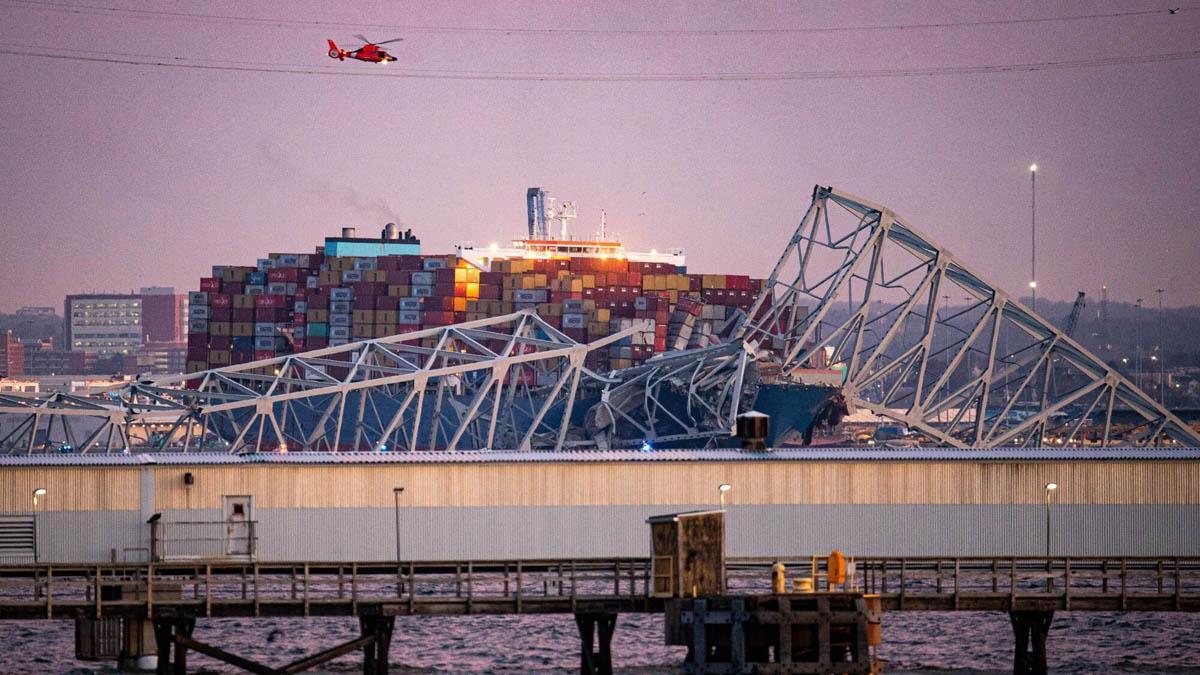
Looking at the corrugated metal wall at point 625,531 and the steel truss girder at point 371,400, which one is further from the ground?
the steel truss girder at point 371,400

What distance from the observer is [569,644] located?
59438 millimetres

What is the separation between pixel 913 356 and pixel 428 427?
1898 inches

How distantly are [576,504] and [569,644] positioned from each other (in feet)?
22.6

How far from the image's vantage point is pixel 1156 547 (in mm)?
55594

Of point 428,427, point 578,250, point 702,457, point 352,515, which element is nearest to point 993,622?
point 702,457

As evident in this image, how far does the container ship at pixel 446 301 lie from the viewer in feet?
500

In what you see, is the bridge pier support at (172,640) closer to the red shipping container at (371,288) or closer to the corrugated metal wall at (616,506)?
the corrugated metal wall at (616,506)

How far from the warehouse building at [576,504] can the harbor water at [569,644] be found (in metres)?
3.40

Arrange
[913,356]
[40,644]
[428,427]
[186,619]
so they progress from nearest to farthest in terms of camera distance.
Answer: [186,619]
[40,644]
[913,356]
[428,427]

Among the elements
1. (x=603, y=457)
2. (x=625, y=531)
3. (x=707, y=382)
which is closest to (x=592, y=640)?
(x=625, y=531)

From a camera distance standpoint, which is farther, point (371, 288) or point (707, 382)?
point (371, 288)

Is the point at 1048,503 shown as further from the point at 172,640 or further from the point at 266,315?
the point at 266,315

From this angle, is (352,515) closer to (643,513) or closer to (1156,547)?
(643,513)

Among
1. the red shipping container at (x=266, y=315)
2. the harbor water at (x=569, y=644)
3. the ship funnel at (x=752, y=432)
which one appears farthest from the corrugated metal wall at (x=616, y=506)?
the red shipping container at (x=266, y=315)
